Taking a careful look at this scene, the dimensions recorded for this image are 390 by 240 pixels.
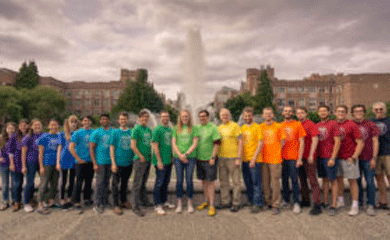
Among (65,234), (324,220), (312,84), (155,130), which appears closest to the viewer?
(65,234)

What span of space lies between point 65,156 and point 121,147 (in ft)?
4.13

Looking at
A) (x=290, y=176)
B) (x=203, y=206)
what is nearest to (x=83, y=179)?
(x=203, y=206)

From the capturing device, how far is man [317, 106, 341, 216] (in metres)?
4.72

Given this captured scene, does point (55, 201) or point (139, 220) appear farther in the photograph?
point (55, 201)

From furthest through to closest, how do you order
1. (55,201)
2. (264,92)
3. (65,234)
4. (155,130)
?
1. (264,92)
2. (55,201)
3. (155,130)
4. (65,234)

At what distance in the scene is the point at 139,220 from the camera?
4.46m

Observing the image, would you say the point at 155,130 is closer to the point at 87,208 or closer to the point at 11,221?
the point at 87,208

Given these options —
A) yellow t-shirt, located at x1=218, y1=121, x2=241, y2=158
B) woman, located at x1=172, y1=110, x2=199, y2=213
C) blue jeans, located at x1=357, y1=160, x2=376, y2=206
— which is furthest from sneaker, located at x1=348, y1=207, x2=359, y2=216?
woman, located at x1=172, y1=110, x2=199, y2=213

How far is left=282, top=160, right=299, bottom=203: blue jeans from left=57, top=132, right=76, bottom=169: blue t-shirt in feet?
14.2

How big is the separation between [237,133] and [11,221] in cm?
437

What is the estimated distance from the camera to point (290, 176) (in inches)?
194

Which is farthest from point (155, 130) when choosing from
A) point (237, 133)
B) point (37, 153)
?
point (37, 153)

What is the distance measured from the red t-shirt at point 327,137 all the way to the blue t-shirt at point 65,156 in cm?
501

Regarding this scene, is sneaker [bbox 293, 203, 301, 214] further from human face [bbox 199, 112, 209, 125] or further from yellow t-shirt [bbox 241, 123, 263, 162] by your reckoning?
human face [bbox 199, 112, 209, 125]
